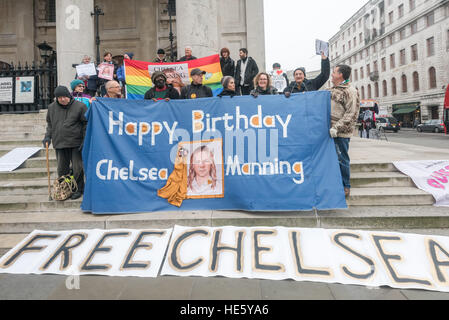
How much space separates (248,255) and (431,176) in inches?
145

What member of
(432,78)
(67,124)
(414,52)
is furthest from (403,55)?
(67,124)

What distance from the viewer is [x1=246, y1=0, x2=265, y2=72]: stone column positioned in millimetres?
11875

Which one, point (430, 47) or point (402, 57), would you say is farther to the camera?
point (402, 57)

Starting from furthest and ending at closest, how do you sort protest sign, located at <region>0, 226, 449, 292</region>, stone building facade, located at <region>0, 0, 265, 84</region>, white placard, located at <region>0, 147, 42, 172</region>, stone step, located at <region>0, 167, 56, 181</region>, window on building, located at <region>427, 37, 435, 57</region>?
window on building, located at <region>427, 37, 435, 57</region> < stone building facade, located at <region>0, 0, 265, 84</region> < white placard, located at <region>0, 147, 42, 172</region> < stone step, located at <region>0, 167, 56, 181</region> < protest sign, located at <region>0, 226, 449, 292</region>

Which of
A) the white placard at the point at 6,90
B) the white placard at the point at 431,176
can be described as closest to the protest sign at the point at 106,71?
the white placard at the point at 6,90

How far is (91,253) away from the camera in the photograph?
3451 mm

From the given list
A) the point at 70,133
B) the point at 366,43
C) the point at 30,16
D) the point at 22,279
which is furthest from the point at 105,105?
the point at 366,43

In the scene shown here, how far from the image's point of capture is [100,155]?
4656 millimetres

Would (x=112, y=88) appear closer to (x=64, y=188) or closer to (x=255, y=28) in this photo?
(x=64, y=188)

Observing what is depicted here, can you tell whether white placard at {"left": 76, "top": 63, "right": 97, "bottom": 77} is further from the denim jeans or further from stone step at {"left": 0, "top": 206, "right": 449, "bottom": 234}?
the denim jeans

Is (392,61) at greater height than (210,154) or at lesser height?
greater

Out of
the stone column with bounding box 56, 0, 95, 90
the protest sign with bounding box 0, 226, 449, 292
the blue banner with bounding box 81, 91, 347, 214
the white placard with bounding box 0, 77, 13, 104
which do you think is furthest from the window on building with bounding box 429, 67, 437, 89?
the white placard with bounding box 0, 77, 13, 104

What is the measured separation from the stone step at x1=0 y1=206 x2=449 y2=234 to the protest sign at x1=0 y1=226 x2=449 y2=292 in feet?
1.00
